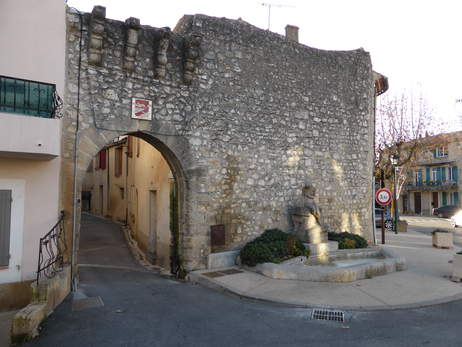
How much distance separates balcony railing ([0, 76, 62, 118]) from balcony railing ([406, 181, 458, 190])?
38371 millimetres

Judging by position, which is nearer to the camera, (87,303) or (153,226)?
(87,303)

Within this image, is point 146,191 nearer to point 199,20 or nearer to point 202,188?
point 202,188

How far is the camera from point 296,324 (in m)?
5.02

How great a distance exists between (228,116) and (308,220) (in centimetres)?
337

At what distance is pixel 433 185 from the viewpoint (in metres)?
37.6

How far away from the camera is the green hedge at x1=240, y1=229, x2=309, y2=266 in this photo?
803 cm

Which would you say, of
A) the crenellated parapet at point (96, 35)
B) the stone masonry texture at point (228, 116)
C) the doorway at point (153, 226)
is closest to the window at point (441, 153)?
the stone masonry texture at point (228, 116)

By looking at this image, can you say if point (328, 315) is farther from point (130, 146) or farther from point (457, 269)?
point (130, 146)

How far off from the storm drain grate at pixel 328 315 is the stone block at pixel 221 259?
316 cm

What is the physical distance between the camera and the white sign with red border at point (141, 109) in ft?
24.1

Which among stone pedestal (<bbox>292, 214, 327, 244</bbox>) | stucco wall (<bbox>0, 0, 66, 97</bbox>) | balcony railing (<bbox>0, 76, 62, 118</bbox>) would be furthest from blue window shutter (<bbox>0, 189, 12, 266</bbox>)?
stone pedestal (<bbox>292, 214, 327, 244</bbox>)

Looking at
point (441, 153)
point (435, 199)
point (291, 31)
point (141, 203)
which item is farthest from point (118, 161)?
point (435, 199)

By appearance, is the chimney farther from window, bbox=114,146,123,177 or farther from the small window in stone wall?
window, bbox=114,146,123,177

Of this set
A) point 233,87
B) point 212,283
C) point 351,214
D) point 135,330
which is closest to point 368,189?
point 351,214
